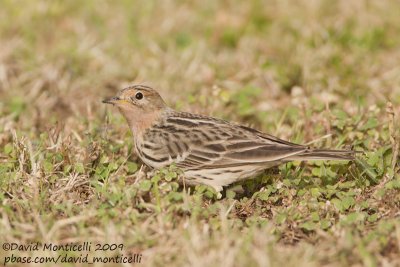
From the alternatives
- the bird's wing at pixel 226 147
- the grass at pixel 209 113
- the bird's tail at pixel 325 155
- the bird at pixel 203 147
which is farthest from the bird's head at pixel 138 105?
the bird's tail at pixel 325 155

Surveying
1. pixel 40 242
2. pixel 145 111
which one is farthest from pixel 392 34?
pixel 40 242

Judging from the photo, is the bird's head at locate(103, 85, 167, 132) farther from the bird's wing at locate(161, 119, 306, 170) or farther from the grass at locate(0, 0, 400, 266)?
the bird's wing at locate(161, 119, 306, 170)

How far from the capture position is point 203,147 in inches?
270

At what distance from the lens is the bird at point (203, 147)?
648 centimetres

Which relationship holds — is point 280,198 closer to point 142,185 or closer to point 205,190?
point 205,190

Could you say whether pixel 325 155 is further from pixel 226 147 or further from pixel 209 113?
pixel 209 113

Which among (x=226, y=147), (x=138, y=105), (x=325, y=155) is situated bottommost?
(x=325, y=155)

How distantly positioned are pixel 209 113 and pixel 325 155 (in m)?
2.36

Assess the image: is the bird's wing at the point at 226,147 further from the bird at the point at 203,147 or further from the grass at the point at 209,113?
the grass at the point at 209,113

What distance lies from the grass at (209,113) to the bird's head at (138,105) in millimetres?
320

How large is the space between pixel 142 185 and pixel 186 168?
0.83 meters

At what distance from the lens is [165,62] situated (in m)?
A: 10.0

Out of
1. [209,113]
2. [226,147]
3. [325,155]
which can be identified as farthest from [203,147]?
[209,113]

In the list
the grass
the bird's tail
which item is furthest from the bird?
the grass
